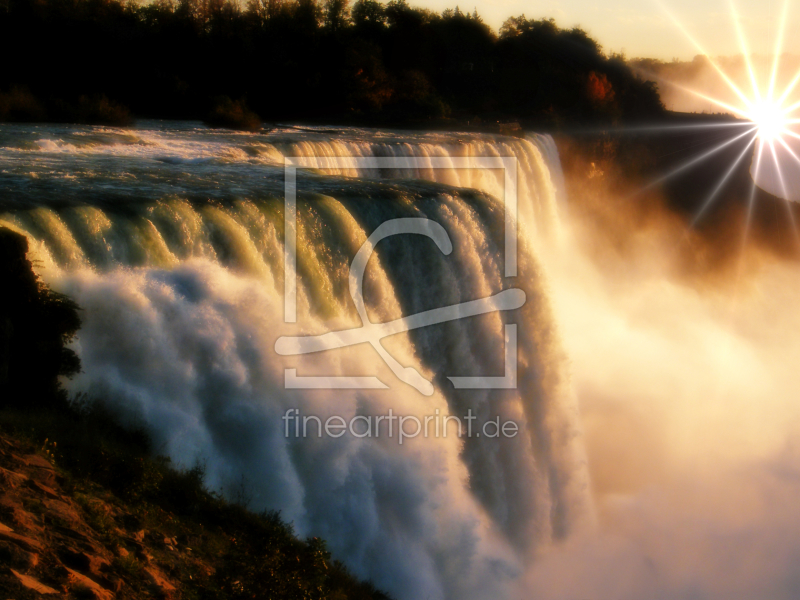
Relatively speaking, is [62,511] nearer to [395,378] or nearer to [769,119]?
[395,378]

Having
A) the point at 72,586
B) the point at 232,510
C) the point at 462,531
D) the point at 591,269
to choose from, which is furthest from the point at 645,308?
the point at 72,586

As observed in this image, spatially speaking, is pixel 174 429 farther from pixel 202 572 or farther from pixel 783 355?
pixel 783 355

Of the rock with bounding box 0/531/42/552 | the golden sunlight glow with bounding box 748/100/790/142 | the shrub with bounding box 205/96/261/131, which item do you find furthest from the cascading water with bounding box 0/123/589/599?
the golden sunlight glow with bounding box 748/100/790/142

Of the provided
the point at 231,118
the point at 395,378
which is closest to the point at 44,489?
the point at 395,378

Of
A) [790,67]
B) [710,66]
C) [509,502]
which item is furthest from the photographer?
[710,66]

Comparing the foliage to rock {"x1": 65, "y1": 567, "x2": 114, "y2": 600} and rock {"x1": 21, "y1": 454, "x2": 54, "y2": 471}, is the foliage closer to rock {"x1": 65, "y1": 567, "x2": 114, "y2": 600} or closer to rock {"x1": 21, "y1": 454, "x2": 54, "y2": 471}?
rock {"x1": 21, "y1": 454, "x2": 54, "y2": 471}

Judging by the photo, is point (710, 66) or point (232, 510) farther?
point (710, 66)

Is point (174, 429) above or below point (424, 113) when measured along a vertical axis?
below
